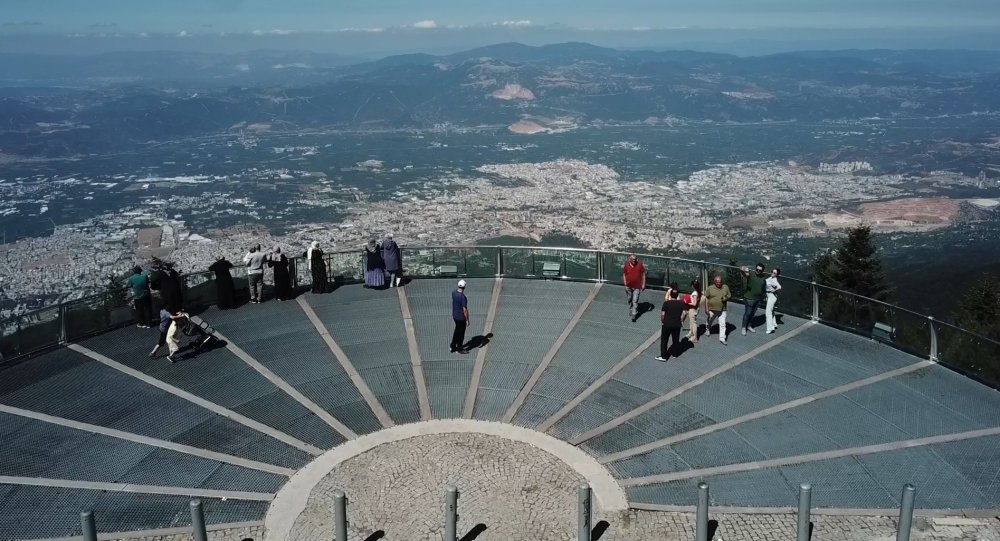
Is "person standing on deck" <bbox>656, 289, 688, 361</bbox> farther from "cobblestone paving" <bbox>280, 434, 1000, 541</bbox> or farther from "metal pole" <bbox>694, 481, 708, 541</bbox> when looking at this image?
"metal pole" <bbox>694, 481, 708, 541</bbox>

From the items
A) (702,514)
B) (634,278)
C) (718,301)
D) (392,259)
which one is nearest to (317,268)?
(392,259)

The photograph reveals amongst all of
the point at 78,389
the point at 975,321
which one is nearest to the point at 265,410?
the point at 78,389

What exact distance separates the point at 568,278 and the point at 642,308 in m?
3.08

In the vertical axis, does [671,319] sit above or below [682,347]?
above

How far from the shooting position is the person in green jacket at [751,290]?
55.5 feet

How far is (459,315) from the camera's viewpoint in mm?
15859

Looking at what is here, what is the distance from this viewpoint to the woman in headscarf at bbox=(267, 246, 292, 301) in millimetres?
19359

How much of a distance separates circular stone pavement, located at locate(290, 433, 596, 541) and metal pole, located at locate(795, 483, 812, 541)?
3.11 m

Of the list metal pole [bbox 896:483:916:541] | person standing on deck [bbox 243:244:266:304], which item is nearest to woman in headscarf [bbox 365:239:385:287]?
person standing on deck [bbox 243:244:266:304]

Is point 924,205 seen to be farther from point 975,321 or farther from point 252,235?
point 252,235

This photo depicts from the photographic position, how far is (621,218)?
330 ft

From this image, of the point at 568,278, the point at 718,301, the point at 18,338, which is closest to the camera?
the point at 18,338

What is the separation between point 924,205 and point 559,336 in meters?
116

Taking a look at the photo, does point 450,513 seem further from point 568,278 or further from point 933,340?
point 568,278
